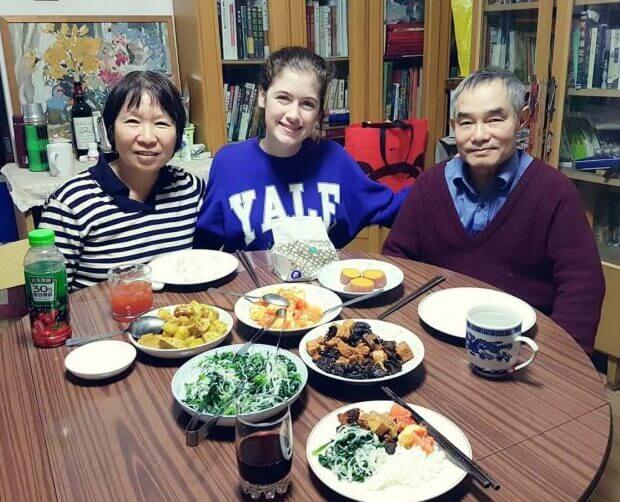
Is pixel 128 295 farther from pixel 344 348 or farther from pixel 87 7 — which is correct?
pixel 87 7

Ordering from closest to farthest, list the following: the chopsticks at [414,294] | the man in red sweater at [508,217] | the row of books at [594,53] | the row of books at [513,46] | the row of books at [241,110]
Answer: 1. the chopsticks at [414,294]
2. the man in red sweater at [508,217]
3. the row of books at [594,53]
4. the row of books at [513,46]
5. the row of books at [241,110]

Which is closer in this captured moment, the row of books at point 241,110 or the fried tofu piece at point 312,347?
the fried tofu piece at point 312,347

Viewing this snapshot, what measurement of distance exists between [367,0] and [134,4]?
4.00ft

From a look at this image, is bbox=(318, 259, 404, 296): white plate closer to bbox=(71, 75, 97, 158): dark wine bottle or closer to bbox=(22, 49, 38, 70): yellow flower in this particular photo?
bbox=(71, 75, 97, 158): dark wine bottle

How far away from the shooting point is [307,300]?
1.33m

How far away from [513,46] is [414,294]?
2042 millimetres

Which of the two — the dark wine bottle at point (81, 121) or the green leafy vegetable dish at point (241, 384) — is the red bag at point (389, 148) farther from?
the green leafy vegetable dish at point (241, 384)

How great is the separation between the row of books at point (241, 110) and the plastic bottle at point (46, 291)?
1.95 m

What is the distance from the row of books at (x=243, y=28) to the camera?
2.86 m

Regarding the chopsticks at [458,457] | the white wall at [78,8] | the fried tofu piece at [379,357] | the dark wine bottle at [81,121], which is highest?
the white wall at [78,8]

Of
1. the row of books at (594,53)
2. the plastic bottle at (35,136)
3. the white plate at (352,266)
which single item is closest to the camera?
the white plate at (352,266)

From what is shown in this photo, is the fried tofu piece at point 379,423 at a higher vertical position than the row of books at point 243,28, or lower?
lower

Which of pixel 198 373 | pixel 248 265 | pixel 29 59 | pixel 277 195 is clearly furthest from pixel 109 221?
pixel 29 59

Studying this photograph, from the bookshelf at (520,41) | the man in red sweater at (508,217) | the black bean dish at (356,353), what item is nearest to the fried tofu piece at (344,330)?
the black bean dish at (356,353)
